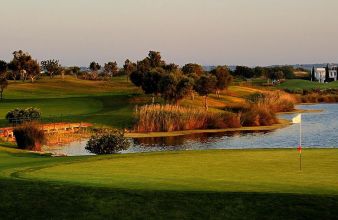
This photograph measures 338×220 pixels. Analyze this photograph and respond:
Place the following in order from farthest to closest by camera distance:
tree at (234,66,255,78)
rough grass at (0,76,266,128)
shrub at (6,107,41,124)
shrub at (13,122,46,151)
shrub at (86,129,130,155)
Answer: tree at (234,66,255,78) < rough grass at (0,76,266,128) < shrub at (6,107,41,124) < shrub at (13,122,46,151) < shrub at (86,129,130,155)

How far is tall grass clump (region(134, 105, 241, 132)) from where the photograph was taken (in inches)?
2377

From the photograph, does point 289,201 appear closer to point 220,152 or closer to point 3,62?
point 220,152

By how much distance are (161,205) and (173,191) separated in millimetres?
859

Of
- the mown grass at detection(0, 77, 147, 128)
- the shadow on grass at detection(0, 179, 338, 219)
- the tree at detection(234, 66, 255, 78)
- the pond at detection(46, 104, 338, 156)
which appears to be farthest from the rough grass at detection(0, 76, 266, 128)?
the tree at detection(234, 66, 255, 78)

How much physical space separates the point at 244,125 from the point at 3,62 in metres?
55.7

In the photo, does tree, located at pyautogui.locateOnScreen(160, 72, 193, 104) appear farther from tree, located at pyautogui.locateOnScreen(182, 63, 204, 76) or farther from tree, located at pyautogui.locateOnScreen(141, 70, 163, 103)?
tree, located at pyautogui.locateOnScreen(182, 63, 204, 76)

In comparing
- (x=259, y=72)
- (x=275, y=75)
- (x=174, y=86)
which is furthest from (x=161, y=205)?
(x=259, y=72)

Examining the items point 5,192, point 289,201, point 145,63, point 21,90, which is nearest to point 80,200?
point 5,192

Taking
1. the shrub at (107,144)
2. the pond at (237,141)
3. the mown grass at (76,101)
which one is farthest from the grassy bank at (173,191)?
the mown grass at (76,101)

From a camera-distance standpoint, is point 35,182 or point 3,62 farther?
point 3,62

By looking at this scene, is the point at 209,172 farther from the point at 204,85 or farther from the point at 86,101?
the point at 86,101

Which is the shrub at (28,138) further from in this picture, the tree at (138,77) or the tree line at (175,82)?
the tree at (138,77)

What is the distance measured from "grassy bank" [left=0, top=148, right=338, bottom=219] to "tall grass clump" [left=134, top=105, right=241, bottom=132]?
4127 centimetres

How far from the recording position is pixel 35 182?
14.3 metres
